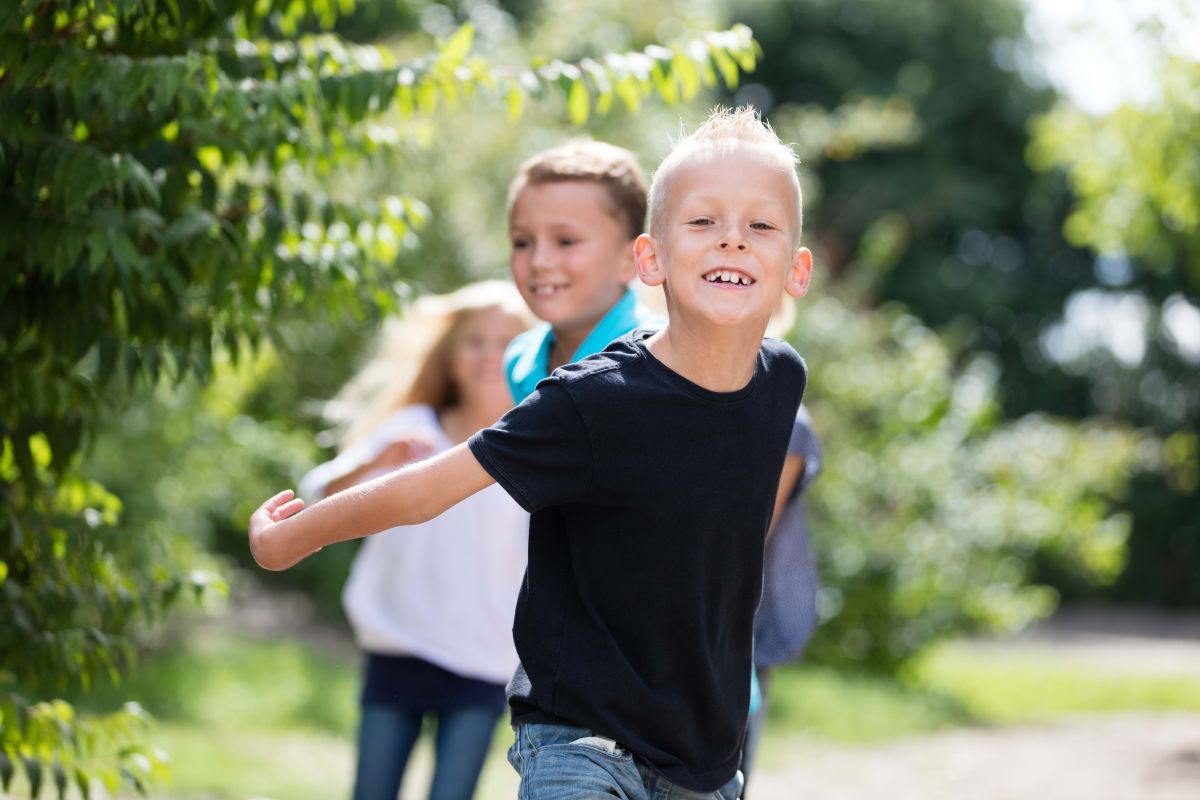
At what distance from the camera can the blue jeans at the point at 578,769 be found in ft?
8.63

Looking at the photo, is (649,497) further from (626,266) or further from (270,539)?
(626,266)

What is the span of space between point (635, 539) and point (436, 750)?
7.43 feet

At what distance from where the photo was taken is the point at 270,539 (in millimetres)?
2633

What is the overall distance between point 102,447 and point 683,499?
7.35 metres

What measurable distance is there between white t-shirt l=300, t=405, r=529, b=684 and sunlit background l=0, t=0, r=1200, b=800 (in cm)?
51

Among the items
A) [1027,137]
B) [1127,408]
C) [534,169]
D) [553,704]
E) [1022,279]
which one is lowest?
[553,704]

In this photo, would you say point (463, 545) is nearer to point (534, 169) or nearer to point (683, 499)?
point (534, 169)

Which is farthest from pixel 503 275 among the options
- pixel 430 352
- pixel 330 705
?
pixel 430 352

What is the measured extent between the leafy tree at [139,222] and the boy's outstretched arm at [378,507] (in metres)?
1.07

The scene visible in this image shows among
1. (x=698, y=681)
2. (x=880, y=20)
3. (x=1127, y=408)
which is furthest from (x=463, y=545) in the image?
(x=880, y=20)

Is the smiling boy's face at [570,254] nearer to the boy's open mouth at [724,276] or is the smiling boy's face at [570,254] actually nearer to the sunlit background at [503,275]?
the sunlit background at [503,275]

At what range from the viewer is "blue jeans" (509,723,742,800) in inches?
104

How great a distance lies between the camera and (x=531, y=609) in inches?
108

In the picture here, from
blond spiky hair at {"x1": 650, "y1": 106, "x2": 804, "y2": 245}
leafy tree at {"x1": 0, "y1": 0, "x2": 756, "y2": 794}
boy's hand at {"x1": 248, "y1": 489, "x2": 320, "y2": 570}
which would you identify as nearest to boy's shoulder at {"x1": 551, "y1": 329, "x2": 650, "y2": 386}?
blond spiky hair at {"x1": 650, "y1": 106, "x2": 804, "y2": 245}
